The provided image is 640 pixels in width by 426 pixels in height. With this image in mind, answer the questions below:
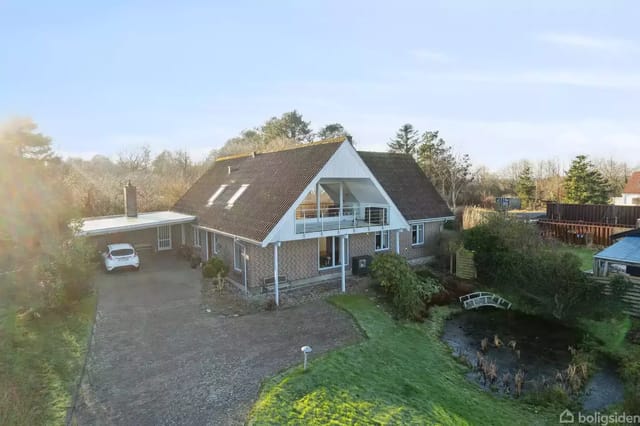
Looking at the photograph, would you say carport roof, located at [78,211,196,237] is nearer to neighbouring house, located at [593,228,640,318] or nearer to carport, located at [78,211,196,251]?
carport, located at [78,211,196,251]

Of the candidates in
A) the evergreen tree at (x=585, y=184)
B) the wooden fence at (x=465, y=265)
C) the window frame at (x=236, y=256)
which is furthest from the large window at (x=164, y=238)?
the evergreen tree at (x=585, y=184)

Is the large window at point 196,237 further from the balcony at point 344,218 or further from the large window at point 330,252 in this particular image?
the large window at point 330,252

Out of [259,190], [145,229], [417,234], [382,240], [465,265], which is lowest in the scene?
[465,265]

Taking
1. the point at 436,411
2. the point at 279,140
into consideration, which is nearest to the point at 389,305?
the point at 436,411

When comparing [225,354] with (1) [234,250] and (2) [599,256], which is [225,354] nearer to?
(1) [234,250]

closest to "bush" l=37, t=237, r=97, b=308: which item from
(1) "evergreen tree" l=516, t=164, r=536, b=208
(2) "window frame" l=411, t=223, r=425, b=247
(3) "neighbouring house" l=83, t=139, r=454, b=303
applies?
(3) "neighbouring house" l=83, t=139, r=454, b=303
